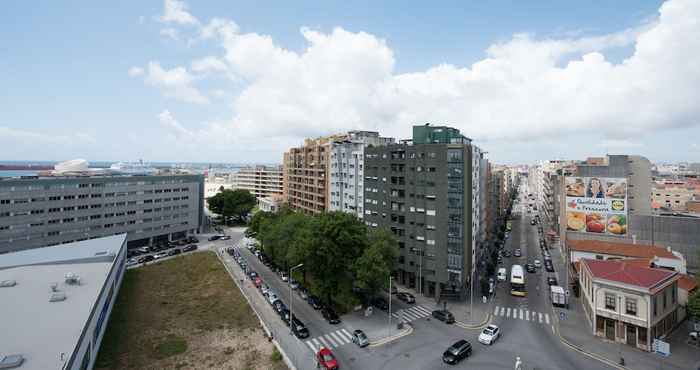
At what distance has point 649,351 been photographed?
38.0m

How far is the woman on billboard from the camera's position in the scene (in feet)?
221

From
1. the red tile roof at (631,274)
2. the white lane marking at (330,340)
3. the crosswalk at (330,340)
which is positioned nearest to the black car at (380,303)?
the crosswalk at (330,340)

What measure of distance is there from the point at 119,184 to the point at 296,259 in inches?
2657

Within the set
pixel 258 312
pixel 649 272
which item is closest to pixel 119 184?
pixel 258 312

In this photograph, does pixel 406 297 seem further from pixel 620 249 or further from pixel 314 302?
pixel 620 249

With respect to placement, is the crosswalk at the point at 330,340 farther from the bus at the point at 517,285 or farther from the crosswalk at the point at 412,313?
the bus at the point at 517,285

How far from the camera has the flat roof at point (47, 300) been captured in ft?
95.3

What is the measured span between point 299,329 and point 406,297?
63.5 feet

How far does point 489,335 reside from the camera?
132 feet

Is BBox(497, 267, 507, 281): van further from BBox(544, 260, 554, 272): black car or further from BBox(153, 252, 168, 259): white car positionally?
BBox(153, 252, 168, 259): white car

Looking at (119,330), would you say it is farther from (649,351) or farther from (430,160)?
(649,351)

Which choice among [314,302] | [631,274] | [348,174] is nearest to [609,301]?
[631,274]

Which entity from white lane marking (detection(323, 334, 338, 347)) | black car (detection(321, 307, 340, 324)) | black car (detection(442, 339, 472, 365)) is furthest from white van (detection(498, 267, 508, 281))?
white lane marking (detection(323, 334, 338, 347))

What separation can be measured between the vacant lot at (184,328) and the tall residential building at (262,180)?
90.5m
